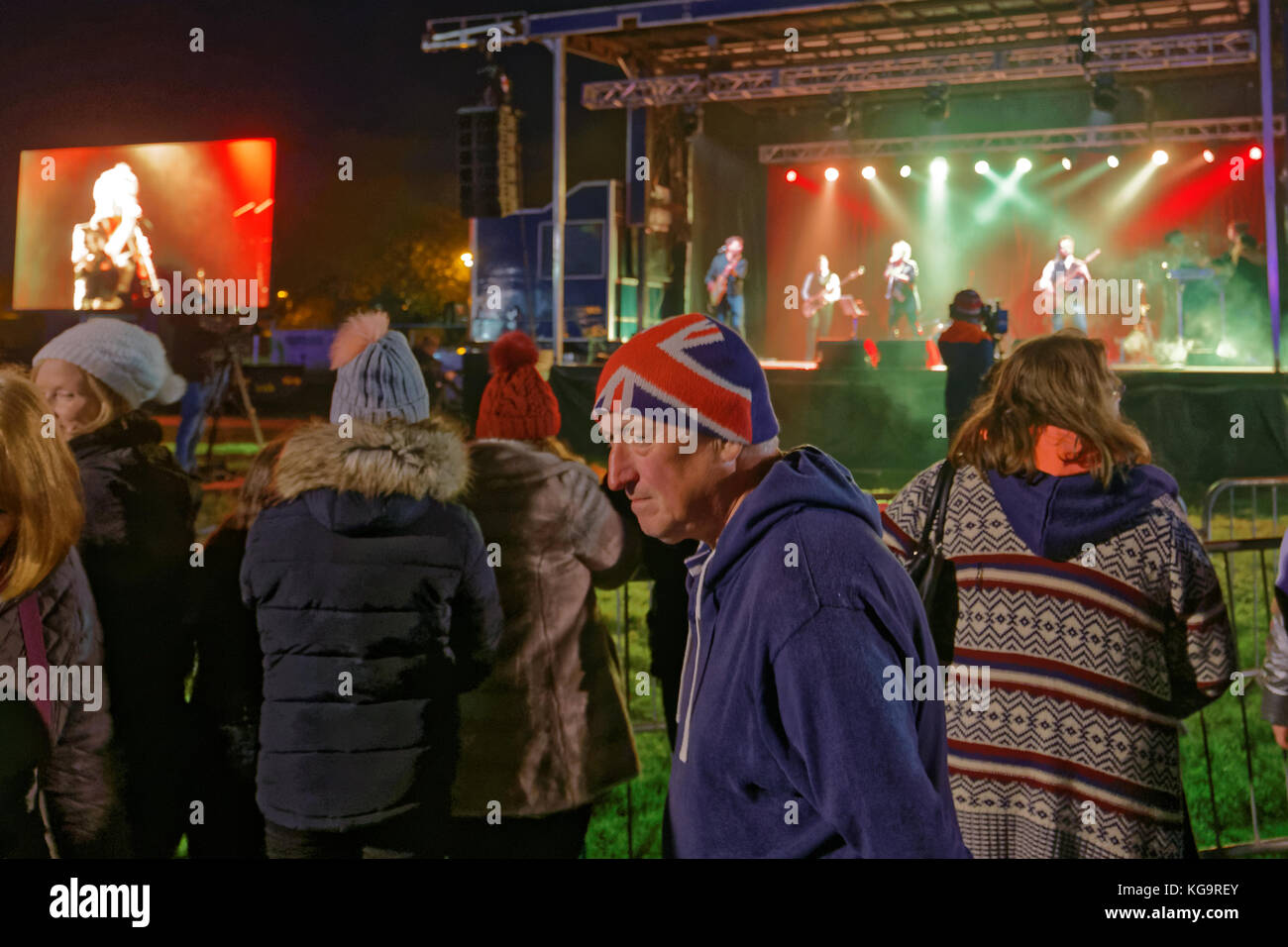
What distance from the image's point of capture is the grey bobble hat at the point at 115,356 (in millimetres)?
2703

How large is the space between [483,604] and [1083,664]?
132 cm

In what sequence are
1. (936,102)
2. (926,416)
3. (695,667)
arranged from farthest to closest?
(936,102)
(926,416)
(695,667)

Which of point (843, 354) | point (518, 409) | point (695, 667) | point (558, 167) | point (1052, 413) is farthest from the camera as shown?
point (558, 167)

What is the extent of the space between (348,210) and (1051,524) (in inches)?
1769

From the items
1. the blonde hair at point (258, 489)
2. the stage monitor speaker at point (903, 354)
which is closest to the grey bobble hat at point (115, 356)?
the blonde hair at point (258, 489)

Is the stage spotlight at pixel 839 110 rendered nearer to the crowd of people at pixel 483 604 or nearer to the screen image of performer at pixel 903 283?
the screen image of performer at pixel 903 283

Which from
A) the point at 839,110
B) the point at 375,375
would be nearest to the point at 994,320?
the point at 839,110

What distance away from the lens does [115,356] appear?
2.73 metres

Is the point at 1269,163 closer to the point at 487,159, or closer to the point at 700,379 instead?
the point at 487,159

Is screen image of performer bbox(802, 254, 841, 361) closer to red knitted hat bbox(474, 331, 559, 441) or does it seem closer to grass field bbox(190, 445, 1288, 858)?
grass field bbox(190, 445, 1288, 858)

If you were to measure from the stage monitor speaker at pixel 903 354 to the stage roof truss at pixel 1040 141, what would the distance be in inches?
243

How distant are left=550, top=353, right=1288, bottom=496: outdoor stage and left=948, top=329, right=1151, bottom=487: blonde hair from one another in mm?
7872

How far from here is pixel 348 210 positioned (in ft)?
144
